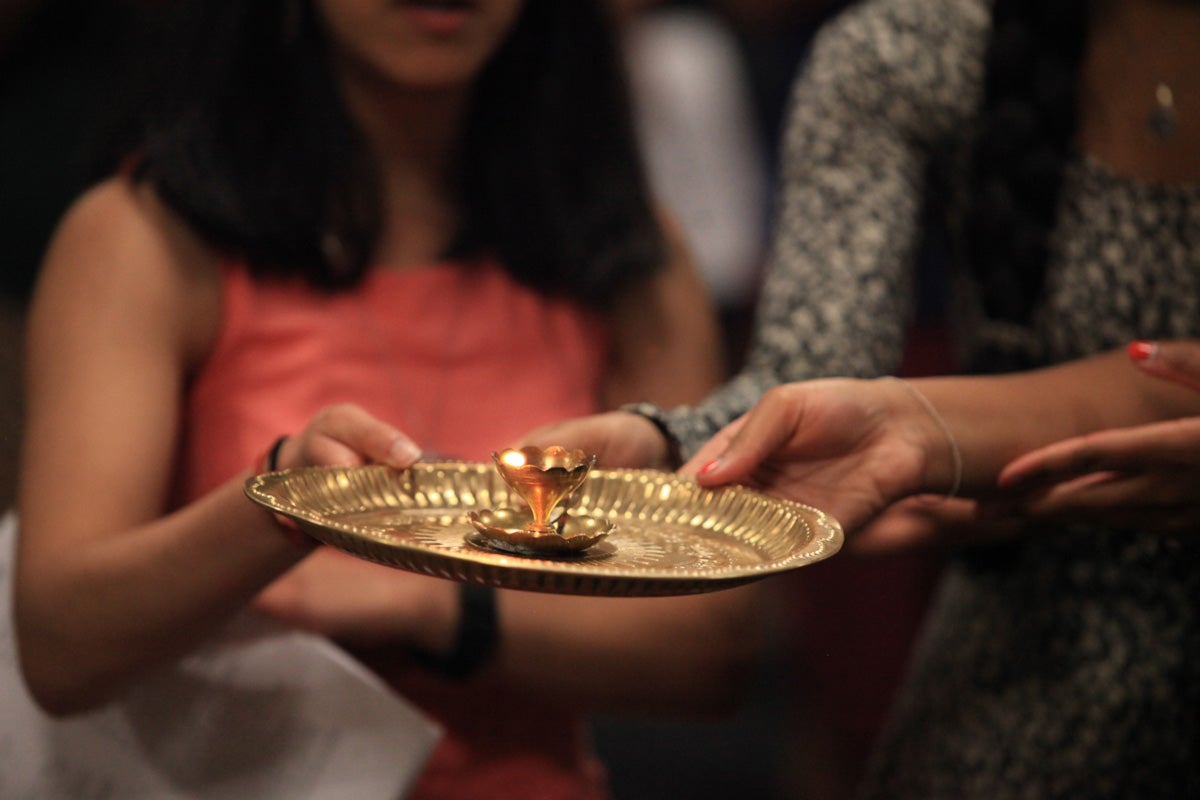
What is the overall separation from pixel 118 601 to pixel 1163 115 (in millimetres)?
877

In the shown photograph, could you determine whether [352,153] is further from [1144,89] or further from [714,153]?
[714,153]

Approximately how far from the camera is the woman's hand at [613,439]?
2.70 feet

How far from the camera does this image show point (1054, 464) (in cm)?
84

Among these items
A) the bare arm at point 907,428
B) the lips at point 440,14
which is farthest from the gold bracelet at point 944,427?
the lips at point 440,14

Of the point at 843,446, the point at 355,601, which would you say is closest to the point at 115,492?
the point at 355,601

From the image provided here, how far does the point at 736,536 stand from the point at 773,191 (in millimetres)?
1761

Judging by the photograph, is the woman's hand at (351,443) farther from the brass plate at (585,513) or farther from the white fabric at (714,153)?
the white fabric at (714,153)

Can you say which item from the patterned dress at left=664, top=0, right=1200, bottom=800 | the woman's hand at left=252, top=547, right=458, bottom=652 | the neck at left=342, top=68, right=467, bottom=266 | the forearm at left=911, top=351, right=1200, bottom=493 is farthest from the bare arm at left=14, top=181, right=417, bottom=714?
the forearm at left=911, top=351, right=1200, bottom=493

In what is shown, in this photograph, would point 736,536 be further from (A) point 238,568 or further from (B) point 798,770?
A: (B) point 798,770

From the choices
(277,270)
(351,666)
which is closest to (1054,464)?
(351,666)

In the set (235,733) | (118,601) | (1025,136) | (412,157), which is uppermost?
(1025,136)

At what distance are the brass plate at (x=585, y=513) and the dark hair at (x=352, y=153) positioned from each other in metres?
0.39

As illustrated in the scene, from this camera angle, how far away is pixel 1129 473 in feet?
2.83

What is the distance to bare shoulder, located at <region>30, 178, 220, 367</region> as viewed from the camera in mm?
964
